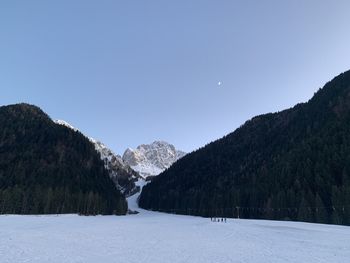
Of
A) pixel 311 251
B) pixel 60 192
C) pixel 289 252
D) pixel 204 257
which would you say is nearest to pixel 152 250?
pixel 204 257

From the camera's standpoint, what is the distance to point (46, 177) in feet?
508

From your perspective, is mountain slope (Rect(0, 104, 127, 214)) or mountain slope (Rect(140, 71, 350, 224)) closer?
mountain slope (Rect(140, 71, 350, 224))

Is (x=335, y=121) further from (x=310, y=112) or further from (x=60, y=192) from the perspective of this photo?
(x=60, y=192)

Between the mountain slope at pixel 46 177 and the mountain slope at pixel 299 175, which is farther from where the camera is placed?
the mountain slope at pixel 46 177

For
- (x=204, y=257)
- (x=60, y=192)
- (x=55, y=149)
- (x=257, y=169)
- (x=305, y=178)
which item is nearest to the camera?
(x=204, y=257)

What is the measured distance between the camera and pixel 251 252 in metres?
24.6

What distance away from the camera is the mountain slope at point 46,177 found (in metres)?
114

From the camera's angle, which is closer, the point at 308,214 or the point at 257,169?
the point at 308,214

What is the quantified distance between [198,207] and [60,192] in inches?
2835

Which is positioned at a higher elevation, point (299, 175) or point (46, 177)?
point (299, 175)

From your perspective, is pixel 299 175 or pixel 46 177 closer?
pixel 299 175

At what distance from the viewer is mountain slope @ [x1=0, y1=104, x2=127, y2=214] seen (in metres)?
114

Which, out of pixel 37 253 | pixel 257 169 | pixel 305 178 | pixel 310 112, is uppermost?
pixel 310 112

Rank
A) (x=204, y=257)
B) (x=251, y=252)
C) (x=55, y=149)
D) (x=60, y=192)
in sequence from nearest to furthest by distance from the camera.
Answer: (x=204, y=257)
(x=251, y=252)
(x=60, y=192)
(x=55, y=149)
